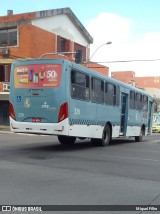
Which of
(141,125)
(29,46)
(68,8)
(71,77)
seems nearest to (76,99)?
(71,77)

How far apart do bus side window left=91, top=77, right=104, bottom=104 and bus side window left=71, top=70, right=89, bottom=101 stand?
631mm

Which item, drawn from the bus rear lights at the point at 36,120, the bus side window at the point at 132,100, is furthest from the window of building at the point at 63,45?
the bus rear lights at the point at 36,120

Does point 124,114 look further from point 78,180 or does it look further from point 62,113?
point 78,180

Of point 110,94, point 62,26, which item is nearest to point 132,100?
point 110,94

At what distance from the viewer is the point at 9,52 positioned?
1469 inches

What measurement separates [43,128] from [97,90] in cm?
370

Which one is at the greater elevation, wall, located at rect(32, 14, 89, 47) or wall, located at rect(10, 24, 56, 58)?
wall, located at rect(32, 14, 89, 47)

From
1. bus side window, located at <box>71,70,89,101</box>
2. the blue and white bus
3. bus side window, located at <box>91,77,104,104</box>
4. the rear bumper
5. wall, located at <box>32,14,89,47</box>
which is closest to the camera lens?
the rear bumper

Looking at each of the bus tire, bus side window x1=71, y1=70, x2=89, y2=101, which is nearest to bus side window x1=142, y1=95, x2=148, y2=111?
the bus tire

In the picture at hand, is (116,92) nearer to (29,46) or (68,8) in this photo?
(29,46)

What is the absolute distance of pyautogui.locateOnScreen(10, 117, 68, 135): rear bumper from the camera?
1388 cm

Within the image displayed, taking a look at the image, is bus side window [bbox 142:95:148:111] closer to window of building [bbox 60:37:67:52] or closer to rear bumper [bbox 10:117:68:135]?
rear bumper [bbox 10:117:68:135]

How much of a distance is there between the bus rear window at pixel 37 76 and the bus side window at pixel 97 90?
244cm

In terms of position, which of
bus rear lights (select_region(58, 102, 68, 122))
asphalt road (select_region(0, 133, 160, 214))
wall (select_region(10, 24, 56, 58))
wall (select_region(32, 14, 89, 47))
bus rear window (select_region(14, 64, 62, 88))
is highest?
wall (select_region(32, 14, 89, 47))
